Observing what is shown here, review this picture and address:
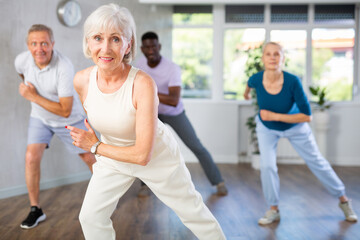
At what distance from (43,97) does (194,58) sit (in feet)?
10.2

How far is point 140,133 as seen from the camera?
152 cm

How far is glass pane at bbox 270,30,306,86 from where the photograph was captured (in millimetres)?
5434

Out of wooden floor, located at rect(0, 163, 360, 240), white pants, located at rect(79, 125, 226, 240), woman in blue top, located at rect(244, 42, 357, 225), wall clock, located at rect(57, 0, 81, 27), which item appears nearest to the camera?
white pants, located at rect(79, 125, 226, 240)

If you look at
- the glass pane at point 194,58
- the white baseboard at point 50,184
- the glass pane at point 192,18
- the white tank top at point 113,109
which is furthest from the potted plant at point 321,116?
the white tank top at point 113,109

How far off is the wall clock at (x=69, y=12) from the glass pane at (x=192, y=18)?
5.86 ft

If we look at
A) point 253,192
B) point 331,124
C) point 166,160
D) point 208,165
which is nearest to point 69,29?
point 208,165

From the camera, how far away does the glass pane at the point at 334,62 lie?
215 inches

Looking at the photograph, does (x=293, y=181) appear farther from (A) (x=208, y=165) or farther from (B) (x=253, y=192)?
→ (A) (x=208, y=165)

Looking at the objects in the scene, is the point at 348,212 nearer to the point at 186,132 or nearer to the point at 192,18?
the point at 186,132

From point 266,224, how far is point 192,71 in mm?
3127

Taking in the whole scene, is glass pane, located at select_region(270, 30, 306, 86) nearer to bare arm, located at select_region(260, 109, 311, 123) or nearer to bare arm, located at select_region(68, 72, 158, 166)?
bare arm, located at select_region(260, 109, 311, 123)

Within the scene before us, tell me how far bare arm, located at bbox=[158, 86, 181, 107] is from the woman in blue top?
0.85m

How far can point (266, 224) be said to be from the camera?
9.43ft

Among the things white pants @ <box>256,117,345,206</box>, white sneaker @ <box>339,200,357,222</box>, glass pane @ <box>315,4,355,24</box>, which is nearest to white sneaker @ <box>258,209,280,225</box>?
white pants @ <box>256,117,345,206</box>
